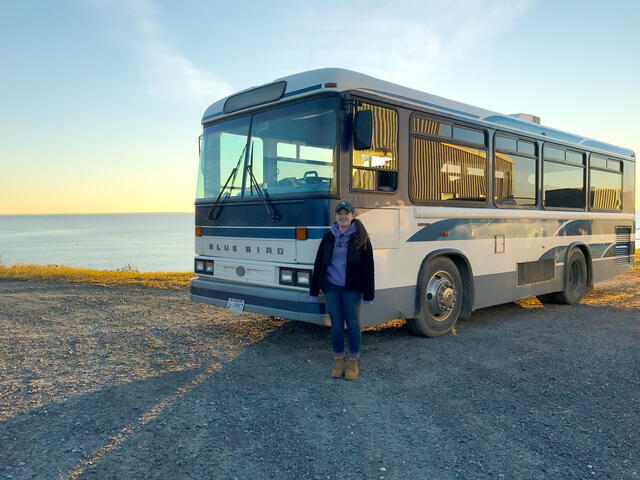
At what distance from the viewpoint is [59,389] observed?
16.0ft

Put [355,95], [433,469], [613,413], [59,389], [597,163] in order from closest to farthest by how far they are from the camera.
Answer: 1. [433,469]
2. [613,413]
3. [59,389]
4. [355,95]
5. [597,163]

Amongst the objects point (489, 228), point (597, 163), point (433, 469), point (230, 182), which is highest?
point (597, 163)

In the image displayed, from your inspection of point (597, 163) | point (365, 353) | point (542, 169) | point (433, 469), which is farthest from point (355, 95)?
point (597, 163)

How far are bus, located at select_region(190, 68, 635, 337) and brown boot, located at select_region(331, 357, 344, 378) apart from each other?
46cm

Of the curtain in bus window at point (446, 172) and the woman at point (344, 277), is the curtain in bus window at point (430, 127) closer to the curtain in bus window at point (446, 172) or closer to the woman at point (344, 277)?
the curtain in bus window at point (446, 172)

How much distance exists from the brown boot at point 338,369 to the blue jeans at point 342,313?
6 centimetres

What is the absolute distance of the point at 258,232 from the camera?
6184mm

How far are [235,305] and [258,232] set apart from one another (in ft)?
3.01

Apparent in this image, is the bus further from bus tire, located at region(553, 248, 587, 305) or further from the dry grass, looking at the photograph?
the dry grass

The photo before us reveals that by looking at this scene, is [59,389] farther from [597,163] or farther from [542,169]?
[597,163]

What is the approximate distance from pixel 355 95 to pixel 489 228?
9.91 feet

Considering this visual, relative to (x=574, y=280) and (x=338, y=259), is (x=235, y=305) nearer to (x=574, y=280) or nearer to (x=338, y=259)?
(x=338, y=259)

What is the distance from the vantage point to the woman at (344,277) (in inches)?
202

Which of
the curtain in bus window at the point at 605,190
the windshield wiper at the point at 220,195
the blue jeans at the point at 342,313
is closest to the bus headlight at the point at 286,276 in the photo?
the blue jeans at the point at 342,313
